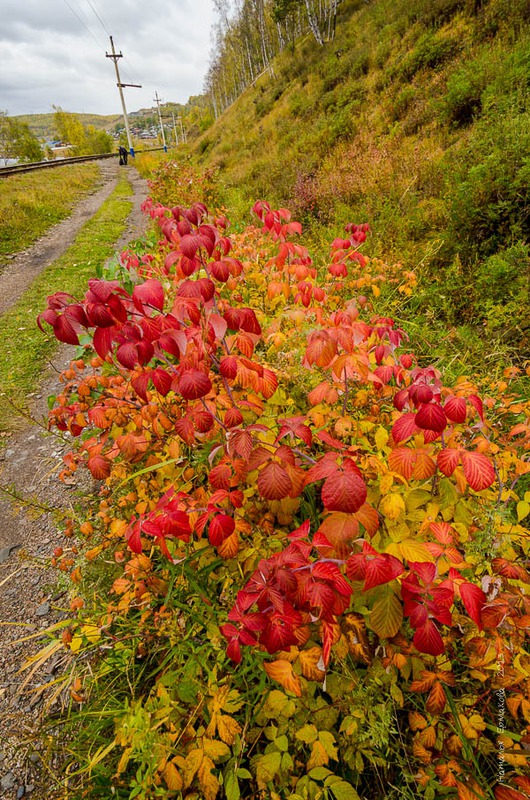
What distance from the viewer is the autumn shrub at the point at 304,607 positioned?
51.8 inches

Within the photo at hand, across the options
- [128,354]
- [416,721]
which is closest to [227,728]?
[416,721]

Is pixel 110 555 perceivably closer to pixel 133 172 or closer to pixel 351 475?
pixel 351 475

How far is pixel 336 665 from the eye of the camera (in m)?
1.66

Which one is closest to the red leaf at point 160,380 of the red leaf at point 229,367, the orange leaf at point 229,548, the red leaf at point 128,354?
the red leaf at point 128,354

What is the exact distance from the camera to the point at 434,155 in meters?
5.84

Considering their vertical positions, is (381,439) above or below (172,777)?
above

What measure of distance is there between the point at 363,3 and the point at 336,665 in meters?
29.4

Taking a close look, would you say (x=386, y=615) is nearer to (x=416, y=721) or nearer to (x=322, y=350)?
(x=416, y=721)

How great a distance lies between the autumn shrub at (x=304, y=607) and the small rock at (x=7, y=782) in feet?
1.14

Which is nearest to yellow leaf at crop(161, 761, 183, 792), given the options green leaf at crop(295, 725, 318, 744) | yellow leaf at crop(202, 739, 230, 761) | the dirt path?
yellow leaf at crop(202, 739, 230, 761)

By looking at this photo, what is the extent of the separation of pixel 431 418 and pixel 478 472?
27cm

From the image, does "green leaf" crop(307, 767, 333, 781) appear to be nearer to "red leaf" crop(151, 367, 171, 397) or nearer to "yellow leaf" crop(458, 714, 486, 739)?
"yellow leaf" crop(458, 714, 486, 739)

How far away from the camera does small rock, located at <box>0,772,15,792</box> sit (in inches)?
69.7

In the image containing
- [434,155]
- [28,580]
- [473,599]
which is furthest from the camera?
[434,155]
